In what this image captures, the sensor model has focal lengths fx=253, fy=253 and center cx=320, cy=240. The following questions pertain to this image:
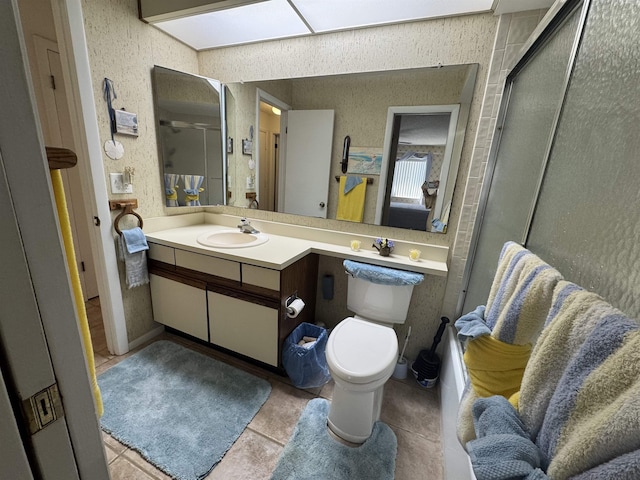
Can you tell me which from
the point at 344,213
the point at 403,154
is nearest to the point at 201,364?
the point at 344,213

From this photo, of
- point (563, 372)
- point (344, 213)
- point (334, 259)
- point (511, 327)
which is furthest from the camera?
point (334, 259)

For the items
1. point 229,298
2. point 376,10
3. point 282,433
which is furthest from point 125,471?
point 376,10

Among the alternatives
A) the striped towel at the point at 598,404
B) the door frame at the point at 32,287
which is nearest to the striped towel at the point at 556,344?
the striped towel at the point at 598,404

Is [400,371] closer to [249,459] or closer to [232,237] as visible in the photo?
[249,459]

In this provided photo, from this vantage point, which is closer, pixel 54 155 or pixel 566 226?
pixel 54 155

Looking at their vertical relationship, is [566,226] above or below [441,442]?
above

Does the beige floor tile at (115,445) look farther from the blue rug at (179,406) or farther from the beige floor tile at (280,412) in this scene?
the beige floor tile at (280,412)

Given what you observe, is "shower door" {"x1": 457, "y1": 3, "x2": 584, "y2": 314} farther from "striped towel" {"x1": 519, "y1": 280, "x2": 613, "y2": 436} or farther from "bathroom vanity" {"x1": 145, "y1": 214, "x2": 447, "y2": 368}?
"striped towel" {"x1": 519, "y1": 280, "x2": 613, "y2": 436}

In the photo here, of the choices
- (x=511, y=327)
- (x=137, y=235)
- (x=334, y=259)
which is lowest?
(x=334, y=259)

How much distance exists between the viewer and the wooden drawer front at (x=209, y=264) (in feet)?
5.01

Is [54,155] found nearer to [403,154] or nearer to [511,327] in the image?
[511,327]

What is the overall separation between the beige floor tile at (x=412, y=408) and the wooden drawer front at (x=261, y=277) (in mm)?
980

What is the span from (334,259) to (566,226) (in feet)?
4.54

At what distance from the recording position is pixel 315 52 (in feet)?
5.51
